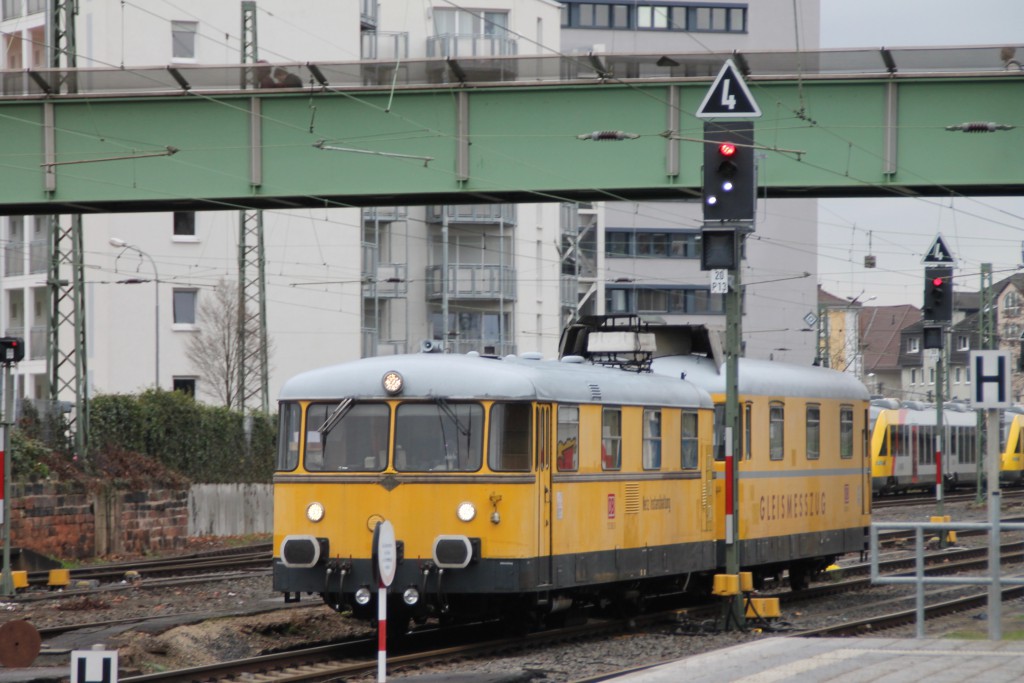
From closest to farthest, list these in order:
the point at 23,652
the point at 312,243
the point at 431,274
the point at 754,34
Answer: the point at 23,652 → the point at 312,243 → the point at 431,274 → the point at 754,34

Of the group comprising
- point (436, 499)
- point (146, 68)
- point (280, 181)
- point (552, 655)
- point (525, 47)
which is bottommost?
point (552, 655)

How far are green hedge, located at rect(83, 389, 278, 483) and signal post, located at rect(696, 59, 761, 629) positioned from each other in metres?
15.2

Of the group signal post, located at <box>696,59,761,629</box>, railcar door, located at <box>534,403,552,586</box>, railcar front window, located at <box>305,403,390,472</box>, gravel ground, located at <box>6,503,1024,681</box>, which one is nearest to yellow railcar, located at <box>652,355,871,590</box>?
gravel ground, located at <box>6,503,1024,681</box>

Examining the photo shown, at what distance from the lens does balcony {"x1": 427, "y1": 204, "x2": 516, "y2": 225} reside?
63344 mm

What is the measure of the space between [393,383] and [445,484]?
1.10 m

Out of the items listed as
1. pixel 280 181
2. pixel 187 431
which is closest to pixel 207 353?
pixel 187 431

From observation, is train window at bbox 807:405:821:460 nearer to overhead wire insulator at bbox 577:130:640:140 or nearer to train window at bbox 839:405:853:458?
train window at bbox 839:405:853:458

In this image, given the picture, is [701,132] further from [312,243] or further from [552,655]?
[312,243]

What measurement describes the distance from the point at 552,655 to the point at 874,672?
3.84 meters

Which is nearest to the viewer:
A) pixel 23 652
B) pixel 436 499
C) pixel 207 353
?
pixel 23 652

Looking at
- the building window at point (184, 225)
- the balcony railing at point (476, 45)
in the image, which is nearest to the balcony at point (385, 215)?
the balcony railing at point (476, 45)

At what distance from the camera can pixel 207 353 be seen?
53.3m

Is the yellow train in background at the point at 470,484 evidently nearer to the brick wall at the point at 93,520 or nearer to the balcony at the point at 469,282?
the brick wall at the point at 93,520

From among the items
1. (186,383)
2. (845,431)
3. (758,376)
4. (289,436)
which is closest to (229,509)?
(845,431)
